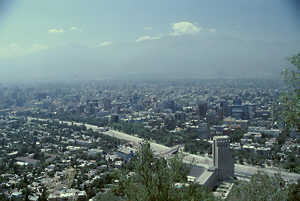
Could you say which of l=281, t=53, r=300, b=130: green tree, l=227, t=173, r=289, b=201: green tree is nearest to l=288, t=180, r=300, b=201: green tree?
l=227, t=173, r=289, b=201: green tree

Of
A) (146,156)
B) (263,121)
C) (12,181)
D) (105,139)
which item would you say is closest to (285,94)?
(146,156)

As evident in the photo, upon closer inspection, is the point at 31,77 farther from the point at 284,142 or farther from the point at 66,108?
the point at 284,142

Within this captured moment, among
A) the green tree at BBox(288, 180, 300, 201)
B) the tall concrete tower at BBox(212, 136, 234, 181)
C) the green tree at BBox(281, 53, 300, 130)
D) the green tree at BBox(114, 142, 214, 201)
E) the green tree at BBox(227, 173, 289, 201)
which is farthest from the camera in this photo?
the tall concrete tower at BBox(212, 136, 234, 181)

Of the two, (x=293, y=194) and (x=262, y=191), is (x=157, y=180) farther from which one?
(x=293, y=194)

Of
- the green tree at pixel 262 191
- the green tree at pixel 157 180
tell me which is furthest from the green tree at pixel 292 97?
the green tree at pixel 157 180

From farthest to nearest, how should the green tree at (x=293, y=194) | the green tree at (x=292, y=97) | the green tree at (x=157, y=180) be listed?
1. the green tree at (x=293, y=194)
2. the green tree at (x=292, y=97)
3. the green tree at (x=157, y=180)

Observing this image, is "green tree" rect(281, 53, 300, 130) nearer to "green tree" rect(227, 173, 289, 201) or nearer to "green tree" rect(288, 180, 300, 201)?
"green tree" rect(227, 173, 289, 201)

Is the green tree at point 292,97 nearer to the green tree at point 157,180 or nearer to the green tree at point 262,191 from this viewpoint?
the green tree at point 262,191
